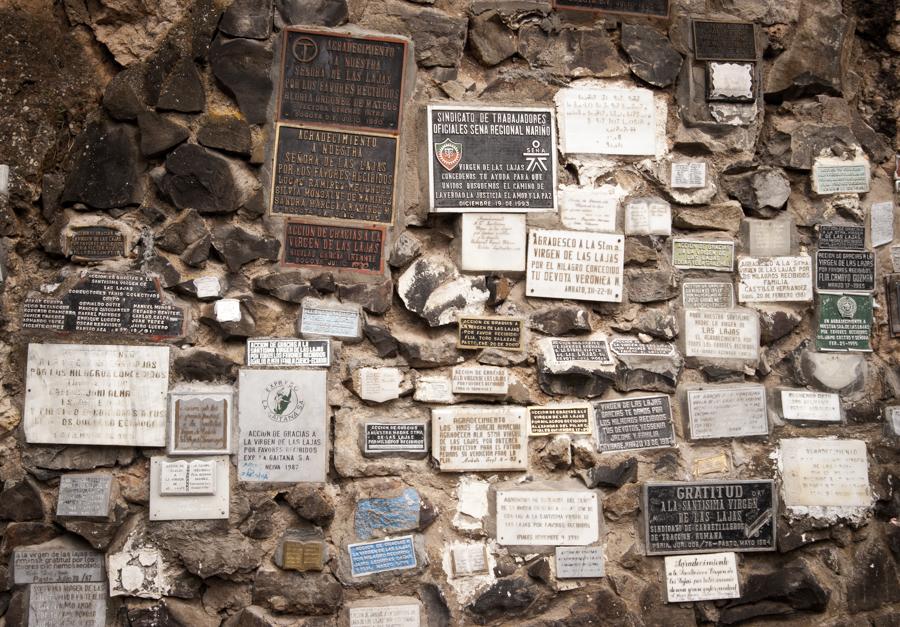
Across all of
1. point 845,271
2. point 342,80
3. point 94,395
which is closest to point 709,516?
point 845,271

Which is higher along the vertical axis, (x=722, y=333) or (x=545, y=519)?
(x=722, y=333)

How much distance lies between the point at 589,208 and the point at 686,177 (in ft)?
1.99

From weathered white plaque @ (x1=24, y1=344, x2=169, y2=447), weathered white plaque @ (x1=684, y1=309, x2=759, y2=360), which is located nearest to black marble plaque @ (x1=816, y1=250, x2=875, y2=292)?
weathered white plaque @ (x1=684, y1=309, x2=759, y2=360)

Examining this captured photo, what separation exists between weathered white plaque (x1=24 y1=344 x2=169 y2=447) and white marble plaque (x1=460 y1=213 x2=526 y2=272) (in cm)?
176

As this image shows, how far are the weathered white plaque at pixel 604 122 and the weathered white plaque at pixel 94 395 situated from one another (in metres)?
2.64

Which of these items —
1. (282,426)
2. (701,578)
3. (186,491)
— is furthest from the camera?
(701,578)

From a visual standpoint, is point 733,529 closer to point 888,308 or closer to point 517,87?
point 888,308

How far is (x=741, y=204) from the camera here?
5.50 metres

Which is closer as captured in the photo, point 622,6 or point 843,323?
point 843,323

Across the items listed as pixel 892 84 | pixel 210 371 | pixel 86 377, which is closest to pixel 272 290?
pixel 210 371

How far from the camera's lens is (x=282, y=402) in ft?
16.1

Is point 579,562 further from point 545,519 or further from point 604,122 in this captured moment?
point 604,122

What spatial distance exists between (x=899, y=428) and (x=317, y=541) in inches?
133

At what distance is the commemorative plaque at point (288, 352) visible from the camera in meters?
4.94
